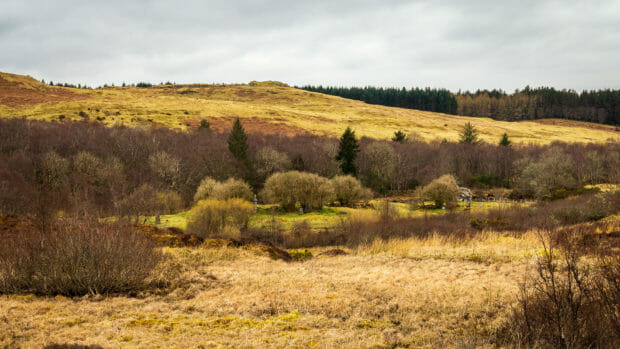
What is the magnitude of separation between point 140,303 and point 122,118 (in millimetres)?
84122

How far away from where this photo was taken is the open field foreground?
287 inches

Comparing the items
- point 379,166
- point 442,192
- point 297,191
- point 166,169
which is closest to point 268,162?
point 166,169

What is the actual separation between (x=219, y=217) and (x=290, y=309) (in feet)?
61.7

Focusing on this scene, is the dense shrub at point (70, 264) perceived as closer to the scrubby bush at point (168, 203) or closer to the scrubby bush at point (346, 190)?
the scrubby bush at point (168, 203)

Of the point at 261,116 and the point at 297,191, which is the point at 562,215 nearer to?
the point at 297,191

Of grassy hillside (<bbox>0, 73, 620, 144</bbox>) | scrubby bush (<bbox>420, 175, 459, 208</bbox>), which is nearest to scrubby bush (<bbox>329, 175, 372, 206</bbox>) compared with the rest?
scrubby bush (<bbox>420, 175, 459, 208</bbox>)

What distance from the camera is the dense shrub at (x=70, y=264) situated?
33.6 ft

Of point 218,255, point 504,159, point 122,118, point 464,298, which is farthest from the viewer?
point 122,118

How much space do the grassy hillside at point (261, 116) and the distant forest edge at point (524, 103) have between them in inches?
401

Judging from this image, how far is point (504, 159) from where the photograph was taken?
225 feet

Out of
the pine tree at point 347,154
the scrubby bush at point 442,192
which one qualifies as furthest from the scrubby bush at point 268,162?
the scrubby bush at point 442,192

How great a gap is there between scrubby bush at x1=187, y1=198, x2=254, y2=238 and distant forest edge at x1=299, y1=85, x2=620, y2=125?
5408 inches

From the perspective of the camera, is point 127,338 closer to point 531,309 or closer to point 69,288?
point 69,288

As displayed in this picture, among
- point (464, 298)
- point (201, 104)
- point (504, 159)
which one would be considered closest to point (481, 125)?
point (504, 159)
